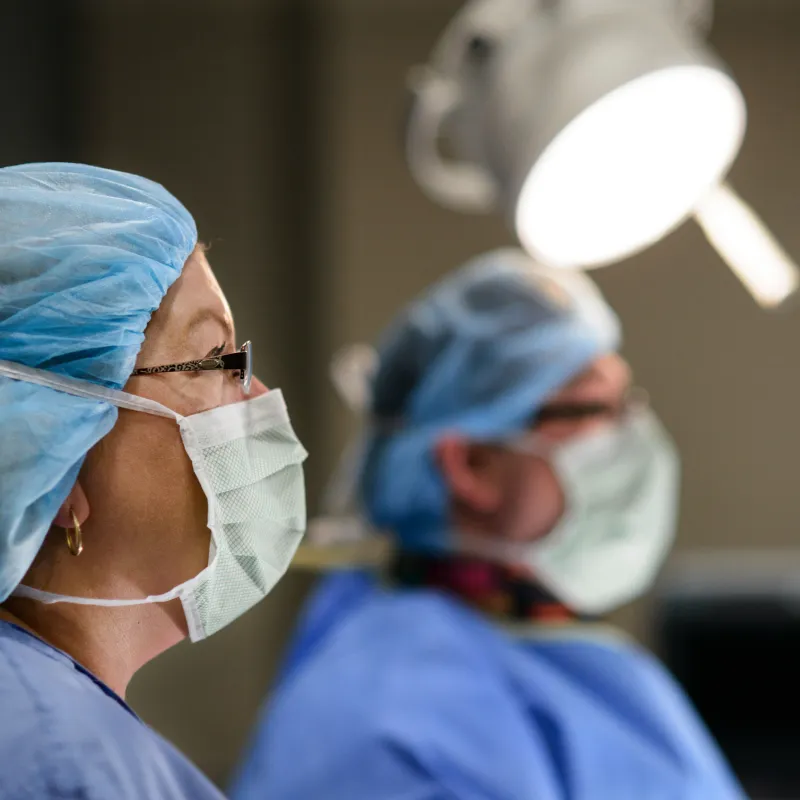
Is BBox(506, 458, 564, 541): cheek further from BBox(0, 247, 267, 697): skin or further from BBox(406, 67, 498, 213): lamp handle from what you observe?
BBox(0, 247, 267, 697): skin

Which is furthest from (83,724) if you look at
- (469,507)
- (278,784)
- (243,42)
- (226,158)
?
(243,42)

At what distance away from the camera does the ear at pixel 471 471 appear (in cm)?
172

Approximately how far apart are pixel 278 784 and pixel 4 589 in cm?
73

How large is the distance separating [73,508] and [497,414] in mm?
1012

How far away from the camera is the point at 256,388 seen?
0.86m

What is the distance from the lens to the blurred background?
10.7ft

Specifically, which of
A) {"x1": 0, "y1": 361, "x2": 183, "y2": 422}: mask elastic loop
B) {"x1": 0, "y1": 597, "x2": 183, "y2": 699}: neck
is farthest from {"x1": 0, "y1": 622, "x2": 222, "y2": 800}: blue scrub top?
{"x1": 0, "y1": 361, "x2": 183, "y2": 422}: mask elastic loop

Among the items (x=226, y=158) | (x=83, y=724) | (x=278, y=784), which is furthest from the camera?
(x=226, y=158)

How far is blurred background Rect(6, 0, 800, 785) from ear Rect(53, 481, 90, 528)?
2408 mm

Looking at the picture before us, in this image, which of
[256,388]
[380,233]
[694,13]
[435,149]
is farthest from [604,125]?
[380,233]

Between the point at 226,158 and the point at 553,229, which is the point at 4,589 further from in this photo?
the point at 226,158

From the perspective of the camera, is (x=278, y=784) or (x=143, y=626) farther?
(x=278, y=784)

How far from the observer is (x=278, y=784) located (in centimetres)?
135

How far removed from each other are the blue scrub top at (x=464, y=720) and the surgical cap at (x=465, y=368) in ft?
0.54
